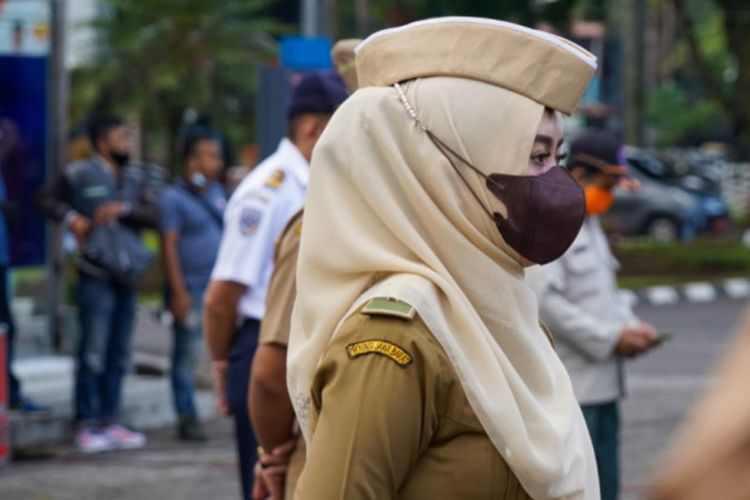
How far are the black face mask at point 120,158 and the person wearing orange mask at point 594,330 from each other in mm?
3791

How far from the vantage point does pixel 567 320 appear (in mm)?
5332

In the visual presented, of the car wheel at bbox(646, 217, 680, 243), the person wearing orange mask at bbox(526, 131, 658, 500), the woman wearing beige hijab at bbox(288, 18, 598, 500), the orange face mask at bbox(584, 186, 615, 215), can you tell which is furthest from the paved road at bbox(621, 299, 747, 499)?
the car wheel at bbox(646, 217, 680, 243)

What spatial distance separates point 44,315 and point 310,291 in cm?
779

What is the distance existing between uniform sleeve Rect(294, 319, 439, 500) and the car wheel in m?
26.1

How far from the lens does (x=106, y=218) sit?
8656mm

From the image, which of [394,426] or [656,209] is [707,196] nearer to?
[656,209]

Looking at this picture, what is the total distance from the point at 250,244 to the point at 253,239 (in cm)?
2

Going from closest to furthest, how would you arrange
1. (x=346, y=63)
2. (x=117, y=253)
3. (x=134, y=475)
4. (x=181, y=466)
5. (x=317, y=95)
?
1. (x=317, y=95)
2. (x=346, y=63)
3. (x=134, y=475)
4. (x=181, y=466)
5. (x=117, y=253)

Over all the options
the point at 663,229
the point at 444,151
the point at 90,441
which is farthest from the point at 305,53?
the point at 663,229

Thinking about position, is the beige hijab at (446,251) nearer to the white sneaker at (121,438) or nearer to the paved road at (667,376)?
the paved road at (667,376)

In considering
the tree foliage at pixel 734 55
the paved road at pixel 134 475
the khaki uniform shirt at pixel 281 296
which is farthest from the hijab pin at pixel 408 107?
the tree foliage at pixel 734 55

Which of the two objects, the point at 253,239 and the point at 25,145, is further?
the point at 25,145

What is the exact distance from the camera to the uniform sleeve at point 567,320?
17.5 feet

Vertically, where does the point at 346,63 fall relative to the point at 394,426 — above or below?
below
